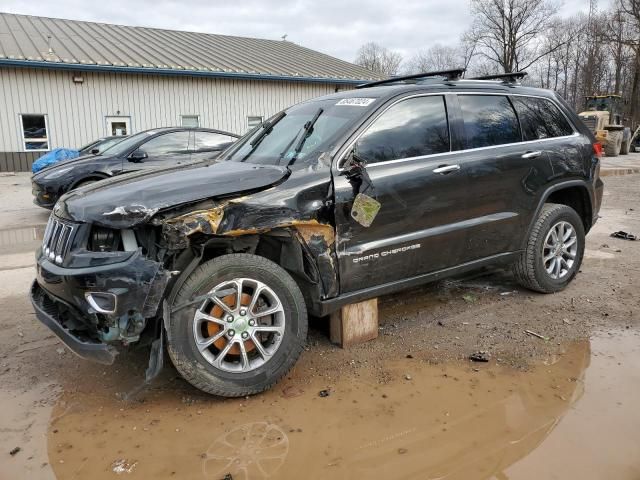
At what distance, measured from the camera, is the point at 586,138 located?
4855 millimetres

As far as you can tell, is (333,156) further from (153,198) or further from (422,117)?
(153,198)

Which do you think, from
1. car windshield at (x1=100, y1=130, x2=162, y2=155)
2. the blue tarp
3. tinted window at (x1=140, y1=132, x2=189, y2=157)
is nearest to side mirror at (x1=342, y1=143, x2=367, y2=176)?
tinted window at (x1=140, y1=132, x2=189, y2=157)

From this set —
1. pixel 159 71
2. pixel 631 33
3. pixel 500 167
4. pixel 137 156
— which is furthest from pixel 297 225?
pixel 631 33

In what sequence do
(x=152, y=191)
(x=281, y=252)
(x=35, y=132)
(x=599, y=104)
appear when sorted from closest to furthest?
(x=152, y=191), (x=281, y=252), (x=35, y=132), (x=599, y=104)

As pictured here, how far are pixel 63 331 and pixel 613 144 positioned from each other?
2506 centimetres

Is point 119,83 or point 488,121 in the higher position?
point 119,83

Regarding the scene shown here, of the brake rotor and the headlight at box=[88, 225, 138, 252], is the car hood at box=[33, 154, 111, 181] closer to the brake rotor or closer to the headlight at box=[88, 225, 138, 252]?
the headlight at box=[88, 225, 138, 252]

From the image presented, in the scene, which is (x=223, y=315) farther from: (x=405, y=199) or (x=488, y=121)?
(x=488, y=121)

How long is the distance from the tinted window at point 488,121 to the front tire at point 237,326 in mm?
2019

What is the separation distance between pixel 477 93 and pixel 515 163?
665 millimetres

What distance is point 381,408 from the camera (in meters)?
2.99

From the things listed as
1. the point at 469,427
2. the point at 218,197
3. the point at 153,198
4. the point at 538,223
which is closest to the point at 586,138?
the point at 538,223

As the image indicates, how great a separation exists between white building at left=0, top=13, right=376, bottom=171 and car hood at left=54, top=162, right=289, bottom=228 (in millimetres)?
15741

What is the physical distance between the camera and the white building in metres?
16.6
